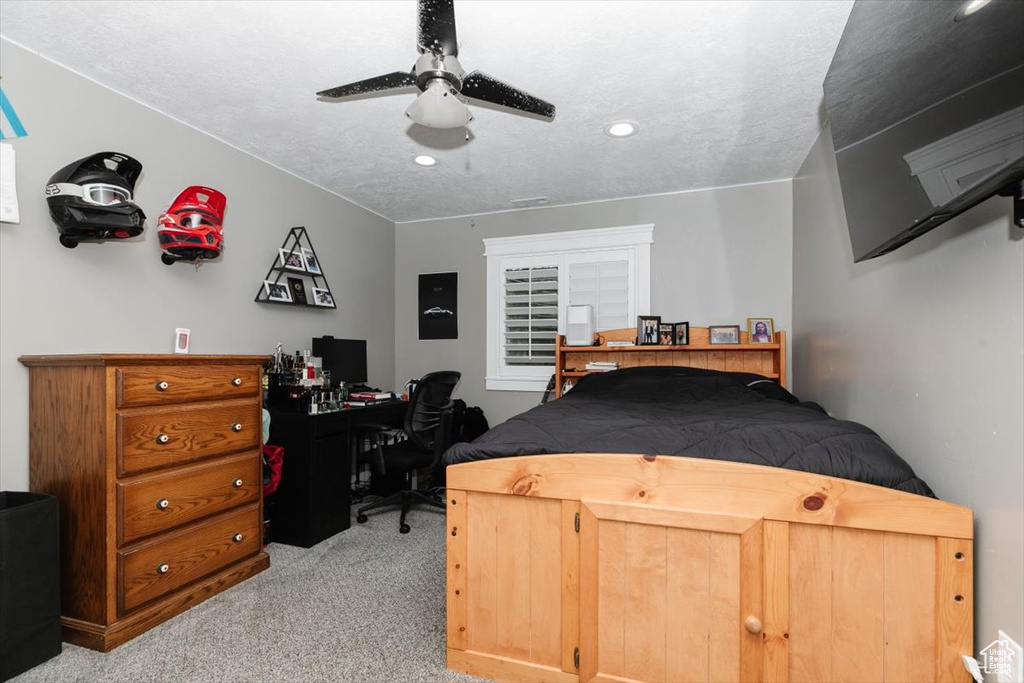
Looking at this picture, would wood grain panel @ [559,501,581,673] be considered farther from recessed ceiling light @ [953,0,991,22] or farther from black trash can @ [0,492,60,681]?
black trash can @ [0,492,60,681]

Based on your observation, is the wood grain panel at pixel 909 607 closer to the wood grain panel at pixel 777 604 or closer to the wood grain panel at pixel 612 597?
the wood grain panel at pixel 777 604

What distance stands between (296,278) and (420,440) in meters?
1.49

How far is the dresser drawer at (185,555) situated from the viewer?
2.01 meters

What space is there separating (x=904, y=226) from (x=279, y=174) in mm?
3475

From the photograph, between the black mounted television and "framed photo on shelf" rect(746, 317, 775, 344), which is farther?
"framed photo on shelf" rect(746, 317, 775, 344)

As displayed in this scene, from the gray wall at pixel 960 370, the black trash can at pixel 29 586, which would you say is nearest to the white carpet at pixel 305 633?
the black trash can at pixel 29 586

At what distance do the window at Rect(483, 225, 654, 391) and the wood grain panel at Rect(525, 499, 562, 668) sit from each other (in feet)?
8.88

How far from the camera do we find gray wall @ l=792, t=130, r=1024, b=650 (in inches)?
46.1

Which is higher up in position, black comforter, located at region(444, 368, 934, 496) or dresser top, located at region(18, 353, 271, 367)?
dresser top, located at region(18, 353, 271, 367)

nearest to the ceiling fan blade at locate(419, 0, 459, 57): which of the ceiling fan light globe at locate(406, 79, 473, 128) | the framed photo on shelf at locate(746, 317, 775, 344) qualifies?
the ceiling fan light globe at locate(406, 79, 473, 128)

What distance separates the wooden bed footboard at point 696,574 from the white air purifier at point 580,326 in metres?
2.48

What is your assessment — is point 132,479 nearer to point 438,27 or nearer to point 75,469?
point 75,469

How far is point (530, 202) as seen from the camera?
4242mm

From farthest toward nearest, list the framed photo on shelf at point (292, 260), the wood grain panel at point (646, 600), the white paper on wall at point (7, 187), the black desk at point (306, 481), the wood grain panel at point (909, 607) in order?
the framed photo on shelf at point (292, 260)
the black desk at point (306, 481)
the white paper on wall at point (7, 187)
the wood grain panel at point (646, 600)
the wood grain panel at point (909, 607)
